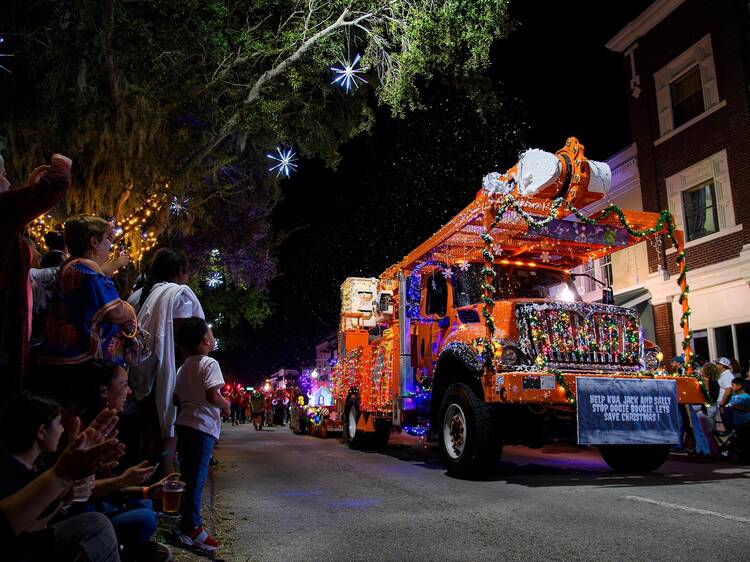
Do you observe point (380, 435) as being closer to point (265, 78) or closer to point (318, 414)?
point (318, 414)

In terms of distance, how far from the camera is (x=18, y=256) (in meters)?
2.82

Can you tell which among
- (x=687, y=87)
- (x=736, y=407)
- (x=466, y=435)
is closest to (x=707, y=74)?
(x=687, y=87)

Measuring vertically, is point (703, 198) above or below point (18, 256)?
above

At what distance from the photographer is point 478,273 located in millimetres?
8875

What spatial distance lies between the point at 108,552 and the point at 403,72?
13201 millimetres

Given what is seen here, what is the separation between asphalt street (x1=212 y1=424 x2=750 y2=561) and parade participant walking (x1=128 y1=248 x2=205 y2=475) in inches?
42.4

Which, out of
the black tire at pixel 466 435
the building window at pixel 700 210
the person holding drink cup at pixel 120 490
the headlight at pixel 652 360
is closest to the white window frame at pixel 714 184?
the building window at pixel 700 210

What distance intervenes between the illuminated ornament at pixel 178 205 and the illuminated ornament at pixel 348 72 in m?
4.77

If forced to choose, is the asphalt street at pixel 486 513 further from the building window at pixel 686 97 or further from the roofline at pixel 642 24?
the roofline at pixel 642 24

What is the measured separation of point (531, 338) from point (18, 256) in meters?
6.07

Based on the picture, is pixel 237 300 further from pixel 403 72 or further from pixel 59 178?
pixel 59 178

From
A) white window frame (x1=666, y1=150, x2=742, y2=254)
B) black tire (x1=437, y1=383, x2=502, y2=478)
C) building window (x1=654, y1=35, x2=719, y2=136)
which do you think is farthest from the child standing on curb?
building window (x1=654, y1=35, x2=719, y2=136)

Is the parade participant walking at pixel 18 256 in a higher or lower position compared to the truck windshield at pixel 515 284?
lower

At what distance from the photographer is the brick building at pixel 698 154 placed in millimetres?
13789
